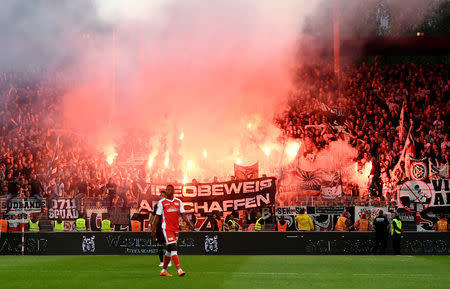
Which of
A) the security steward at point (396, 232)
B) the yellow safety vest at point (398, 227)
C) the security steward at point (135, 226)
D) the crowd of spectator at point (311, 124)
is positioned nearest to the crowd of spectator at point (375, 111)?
the crowd of spectator at point (311, 124)

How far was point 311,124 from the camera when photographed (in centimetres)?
2664

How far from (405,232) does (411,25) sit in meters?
17.4

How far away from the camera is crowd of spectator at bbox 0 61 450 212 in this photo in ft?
82.1

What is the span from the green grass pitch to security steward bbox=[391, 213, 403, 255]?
2199 mm

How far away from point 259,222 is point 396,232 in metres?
4.19

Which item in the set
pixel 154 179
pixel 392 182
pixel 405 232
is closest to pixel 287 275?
pixel 405 232

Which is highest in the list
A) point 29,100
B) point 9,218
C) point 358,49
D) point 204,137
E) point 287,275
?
point 358,49

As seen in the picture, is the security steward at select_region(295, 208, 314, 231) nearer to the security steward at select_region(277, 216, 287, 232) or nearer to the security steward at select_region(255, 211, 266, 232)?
the security steward at select_region(277, 216, 287, 232)

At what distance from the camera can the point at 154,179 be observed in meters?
27.5

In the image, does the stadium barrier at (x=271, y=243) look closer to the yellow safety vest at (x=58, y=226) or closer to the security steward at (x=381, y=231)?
the security steward at (x=381, y=231)

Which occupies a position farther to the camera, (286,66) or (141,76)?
(286,66)

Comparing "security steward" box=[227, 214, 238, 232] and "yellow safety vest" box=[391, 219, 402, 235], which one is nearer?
"yellow safety vest" box=[391, 219, 402, 235]

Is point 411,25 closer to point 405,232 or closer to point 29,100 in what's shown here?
point 405,232

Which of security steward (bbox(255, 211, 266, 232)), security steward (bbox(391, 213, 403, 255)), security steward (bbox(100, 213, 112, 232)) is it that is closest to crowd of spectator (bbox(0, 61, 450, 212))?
security steward (bbox(100, 213, 112, 232))
